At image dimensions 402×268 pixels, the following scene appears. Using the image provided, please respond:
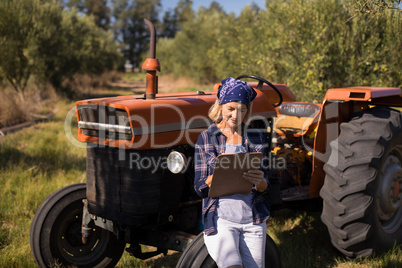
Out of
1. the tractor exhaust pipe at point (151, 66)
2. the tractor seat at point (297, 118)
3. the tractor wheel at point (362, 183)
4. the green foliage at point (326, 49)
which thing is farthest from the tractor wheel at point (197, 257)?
the green foliage at point (326, 49)

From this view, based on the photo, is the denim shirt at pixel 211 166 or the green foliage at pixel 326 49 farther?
the green foliage at pixel 326 49

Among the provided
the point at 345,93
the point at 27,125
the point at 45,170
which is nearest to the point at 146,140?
the point at 345,93

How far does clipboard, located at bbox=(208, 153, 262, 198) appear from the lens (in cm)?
172

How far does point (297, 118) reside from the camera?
416cm

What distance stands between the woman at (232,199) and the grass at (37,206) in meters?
1.13

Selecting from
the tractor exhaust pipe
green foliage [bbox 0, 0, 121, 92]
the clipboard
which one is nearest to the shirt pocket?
the clipboard

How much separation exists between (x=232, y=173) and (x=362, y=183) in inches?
53.0

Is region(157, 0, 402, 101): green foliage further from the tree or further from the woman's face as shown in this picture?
the tree

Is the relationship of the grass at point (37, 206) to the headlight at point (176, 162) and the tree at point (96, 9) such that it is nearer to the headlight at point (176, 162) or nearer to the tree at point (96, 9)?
the headlight at point (176, 162)

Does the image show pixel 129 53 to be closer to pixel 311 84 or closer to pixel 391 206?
pixel 311 84

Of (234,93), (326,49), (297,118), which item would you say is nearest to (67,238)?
(234,93)

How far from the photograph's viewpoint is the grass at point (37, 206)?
2.92 meters

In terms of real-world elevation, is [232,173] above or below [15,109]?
above

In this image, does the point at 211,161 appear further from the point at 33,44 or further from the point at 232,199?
the point at 33,44
